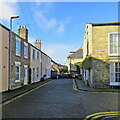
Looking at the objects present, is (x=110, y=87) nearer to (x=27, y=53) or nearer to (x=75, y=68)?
(x=27, y=53)

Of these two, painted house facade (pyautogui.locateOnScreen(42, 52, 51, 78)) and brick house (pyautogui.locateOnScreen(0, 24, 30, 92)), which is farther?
painted house facade (pyautogui.locateOnScreen(42, 52, 51, 78))

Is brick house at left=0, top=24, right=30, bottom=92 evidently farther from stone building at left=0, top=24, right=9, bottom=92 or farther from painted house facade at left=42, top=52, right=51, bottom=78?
painted house facade at left=42, top=52, right=51, bottom=78

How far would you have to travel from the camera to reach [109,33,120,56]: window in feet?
42.2

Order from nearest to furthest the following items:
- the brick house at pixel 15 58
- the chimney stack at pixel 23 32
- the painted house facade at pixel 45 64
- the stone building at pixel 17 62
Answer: the brick house at pixel 15 58, the stone building at pixel 17 62, the chimney stack at pixel 23 32, the painted house facade at pixel 45 64

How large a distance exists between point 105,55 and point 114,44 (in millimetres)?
1487

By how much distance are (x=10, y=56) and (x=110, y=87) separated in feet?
34.5

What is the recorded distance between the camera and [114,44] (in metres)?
12.9

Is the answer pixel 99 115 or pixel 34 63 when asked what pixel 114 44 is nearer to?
pixel 99 115

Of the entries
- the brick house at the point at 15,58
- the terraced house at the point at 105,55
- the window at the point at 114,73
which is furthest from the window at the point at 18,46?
the window at the point at 114,73

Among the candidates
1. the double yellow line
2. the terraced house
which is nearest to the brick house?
the terraced house

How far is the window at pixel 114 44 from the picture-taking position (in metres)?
12.9

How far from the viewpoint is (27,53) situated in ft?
55.5

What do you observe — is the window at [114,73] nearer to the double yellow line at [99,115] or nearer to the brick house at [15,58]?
the double yellow line at [99,115]

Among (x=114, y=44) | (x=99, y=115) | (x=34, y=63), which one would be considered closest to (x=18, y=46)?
(x=34, y=63)
